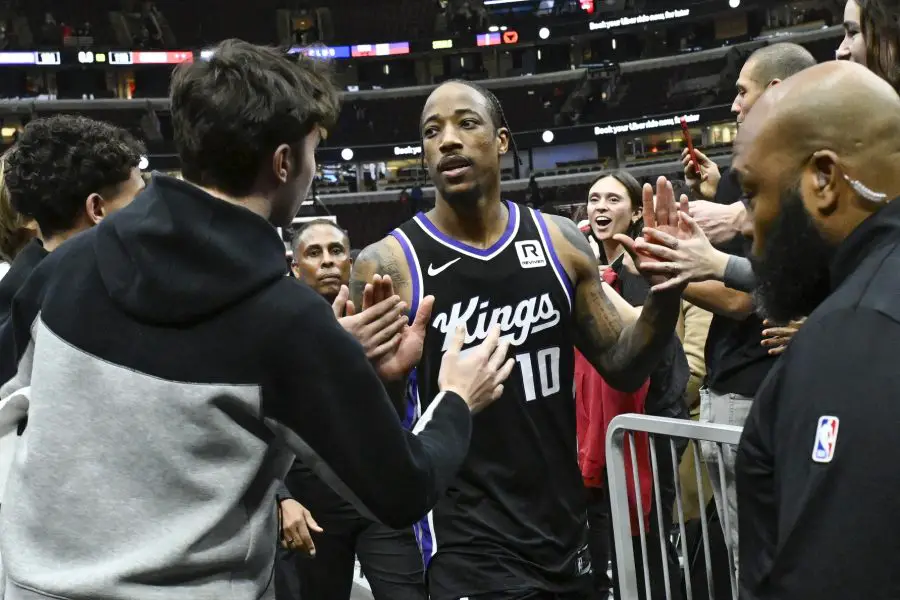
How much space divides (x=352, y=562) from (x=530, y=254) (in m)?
1.86

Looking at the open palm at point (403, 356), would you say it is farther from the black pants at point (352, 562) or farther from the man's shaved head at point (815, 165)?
the black pants at point (352, 562)

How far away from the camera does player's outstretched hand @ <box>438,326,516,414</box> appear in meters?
2.14

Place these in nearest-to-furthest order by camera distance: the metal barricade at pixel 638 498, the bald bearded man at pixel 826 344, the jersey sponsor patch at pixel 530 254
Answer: the bald bearded man at pixel 826 344 < the jersey sponsor patch at pixel 530 254 < the metal barricade at pixel 638 498

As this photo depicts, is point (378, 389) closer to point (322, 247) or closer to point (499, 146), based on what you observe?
point (499, 146)

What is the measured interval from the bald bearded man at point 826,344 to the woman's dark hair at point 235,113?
2.79 ft

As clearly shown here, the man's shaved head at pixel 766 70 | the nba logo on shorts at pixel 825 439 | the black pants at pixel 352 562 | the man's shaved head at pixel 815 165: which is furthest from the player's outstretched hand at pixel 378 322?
the man's shaved head at pixel 766 70

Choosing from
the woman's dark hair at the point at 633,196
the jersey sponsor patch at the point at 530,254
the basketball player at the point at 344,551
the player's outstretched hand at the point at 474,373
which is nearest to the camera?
the player's outstretched hand at the point at 474,373

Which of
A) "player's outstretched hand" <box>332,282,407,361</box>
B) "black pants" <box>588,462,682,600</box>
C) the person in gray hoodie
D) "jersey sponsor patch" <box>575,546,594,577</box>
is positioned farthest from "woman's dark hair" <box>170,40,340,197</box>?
"black pants" <box>588,462,682,600</box>

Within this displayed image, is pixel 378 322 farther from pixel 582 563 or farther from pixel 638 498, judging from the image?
pixel 638 498

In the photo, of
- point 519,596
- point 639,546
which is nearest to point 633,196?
point 639,546

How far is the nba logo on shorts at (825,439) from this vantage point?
115 cm

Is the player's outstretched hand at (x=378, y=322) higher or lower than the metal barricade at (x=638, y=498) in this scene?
higher

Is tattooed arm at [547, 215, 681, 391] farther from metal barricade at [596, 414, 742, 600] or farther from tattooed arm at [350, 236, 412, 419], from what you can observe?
tattooed arm at [350, 236, 412, 419]

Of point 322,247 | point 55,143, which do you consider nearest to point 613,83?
point 322,247
